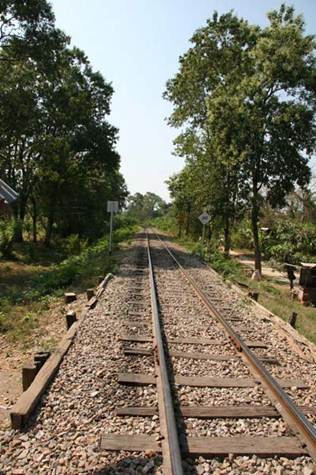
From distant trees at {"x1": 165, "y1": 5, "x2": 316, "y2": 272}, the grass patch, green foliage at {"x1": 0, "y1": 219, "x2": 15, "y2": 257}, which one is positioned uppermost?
distant trees at {"x1": 165, "y1": 5, "x2": 316, "y2": 272}

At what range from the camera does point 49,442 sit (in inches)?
144

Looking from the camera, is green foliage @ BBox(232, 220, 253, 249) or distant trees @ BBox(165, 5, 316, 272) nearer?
distant trees @ BBox(165, 5, 316, 272)

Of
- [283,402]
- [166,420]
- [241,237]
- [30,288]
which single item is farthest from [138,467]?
[241,237]

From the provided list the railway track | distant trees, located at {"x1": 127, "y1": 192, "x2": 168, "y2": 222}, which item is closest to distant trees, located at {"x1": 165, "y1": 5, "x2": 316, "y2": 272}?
the railway track

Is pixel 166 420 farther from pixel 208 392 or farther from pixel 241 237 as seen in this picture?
pixel 241 237

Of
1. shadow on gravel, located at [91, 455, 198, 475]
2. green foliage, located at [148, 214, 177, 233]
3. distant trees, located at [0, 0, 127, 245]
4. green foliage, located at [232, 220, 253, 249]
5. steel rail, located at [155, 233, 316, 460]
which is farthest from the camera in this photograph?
green foliage, located at [148, 214, 177, 233]

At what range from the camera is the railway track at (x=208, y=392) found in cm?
369

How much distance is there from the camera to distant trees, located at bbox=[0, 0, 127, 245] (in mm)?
16547

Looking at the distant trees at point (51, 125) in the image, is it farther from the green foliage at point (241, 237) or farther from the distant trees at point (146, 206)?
the distant trees at point (146, 206)

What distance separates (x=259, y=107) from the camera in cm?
1858

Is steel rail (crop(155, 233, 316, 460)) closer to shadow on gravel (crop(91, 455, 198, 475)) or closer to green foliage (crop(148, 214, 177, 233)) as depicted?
shadow on gravel (crop(91, 455, 198, 475))

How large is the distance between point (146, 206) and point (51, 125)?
124045 mm

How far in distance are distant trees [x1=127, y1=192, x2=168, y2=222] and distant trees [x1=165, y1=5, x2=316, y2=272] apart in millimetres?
109779

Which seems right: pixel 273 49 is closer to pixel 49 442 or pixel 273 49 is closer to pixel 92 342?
pixel 92 342
